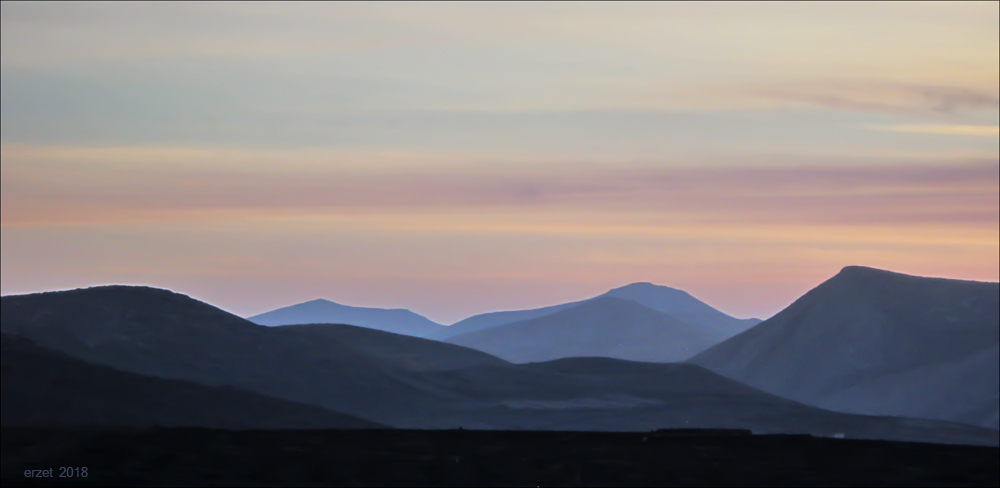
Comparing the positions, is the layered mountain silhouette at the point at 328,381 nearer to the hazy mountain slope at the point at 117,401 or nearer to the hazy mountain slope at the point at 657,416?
the hazy mountain slope at the point at 657,416

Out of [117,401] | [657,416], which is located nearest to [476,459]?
[117,401]

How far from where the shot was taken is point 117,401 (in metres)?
135

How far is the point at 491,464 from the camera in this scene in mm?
46938

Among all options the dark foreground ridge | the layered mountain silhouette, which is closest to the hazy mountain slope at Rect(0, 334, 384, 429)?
the layered mountain silhouette

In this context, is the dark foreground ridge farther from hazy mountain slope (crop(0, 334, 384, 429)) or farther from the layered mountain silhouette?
the layered mountain silhouette

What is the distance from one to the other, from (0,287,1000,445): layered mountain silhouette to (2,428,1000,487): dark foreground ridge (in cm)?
10883

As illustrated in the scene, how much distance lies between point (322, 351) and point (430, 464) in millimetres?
153026

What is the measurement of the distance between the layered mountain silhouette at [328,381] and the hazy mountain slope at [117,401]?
9948mm

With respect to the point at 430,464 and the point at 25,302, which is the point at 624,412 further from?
the point at 430,464

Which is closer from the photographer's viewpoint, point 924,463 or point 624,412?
point 924,463

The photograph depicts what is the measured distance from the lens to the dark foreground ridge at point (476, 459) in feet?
144

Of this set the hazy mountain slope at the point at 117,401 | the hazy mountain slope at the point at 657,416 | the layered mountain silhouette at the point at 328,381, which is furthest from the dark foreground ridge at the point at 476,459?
the hazy mountain slope at the point at 657,416

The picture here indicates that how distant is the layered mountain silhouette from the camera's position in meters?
168

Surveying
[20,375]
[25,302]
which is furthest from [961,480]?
[25,302]
